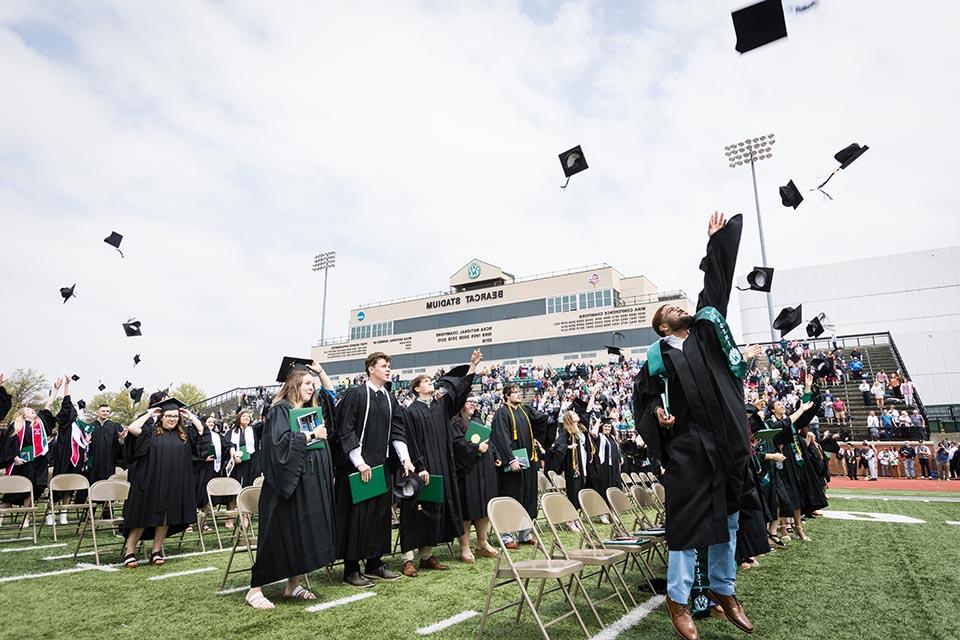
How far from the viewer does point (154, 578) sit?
16.3ft

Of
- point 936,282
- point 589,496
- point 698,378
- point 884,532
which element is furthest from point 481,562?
point 936,282

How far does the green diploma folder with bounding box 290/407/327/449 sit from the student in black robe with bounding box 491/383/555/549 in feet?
10.00

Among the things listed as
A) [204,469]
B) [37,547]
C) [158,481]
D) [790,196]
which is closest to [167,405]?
[158,481]

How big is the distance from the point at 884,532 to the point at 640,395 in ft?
21.1

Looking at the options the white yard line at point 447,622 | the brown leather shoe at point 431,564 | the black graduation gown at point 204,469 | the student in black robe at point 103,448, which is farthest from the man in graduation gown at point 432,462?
the student in black robe at point 103,448

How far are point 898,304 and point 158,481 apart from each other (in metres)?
42.0

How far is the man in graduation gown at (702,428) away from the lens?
127 inches

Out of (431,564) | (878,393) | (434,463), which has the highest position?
(878,393)

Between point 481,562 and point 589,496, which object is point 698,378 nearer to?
point 589,496

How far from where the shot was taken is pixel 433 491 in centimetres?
541

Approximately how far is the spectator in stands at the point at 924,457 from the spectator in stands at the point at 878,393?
7.86 ft

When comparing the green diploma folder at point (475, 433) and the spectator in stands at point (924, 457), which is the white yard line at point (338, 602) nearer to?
the green diploma folder at point (475, 433)

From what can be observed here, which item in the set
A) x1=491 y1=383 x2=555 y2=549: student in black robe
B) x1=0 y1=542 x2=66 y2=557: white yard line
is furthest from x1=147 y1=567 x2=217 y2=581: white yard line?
x1=491 y1=383 x2=555 y2=549: student in black robe

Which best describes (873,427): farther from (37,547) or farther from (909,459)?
(37,547)
